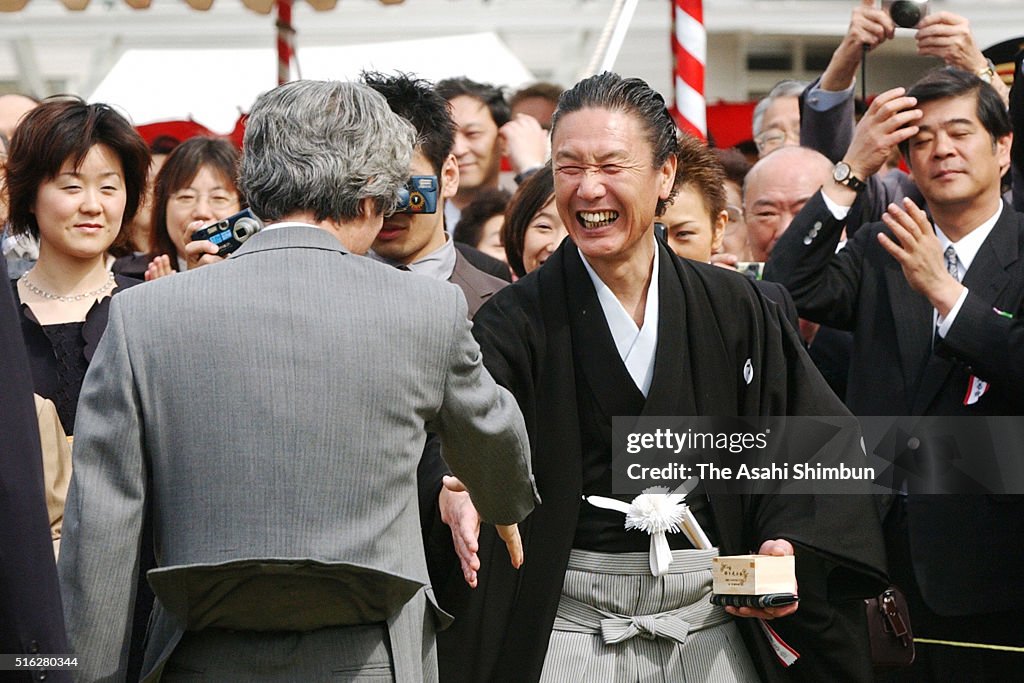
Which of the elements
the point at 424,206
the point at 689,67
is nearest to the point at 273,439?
the point at 424,206

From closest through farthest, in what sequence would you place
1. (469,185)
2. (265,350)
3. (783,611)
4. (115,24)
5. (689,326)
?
(265,350) → (783,611) → (689,326) → (469,185) → (115,24)

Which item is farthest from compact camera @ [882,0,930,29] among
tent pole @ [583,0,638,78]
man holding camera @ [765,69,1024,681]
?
tent pole @ [583,0,638,78]

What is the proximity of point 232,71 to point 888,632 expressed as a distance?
28.3 feet

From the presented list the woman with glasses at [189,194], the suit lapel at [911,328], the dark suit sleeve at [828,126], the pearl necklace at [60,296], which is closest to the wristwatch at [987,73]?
the dark suit sleeve at [828,126]

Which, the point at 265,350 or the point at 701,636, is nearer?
the point at 265,350

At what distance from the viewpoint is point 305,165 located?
2357 millimetres

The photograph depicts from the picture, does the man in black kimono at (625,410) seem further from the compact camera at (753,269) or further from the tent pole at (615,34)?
the tent pole at (615,34)

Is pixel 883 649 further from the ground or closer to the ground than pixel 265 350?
closer to the ground

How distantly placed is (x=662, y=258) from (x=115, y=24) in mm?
11377

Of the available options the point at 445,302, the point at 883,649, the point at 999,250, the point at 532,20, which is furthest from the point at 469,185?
the point at 532,20

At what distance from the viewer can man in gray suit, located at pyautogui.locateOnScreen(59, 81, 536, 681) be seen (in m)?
2.25

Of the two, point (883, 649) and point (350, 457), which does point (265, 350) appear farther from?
point (883, 649)

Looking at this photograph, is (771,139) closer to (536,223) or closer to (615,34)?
(615,34)

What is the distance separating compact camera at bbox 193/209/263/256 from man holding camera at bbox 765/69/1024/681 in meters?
1.85
